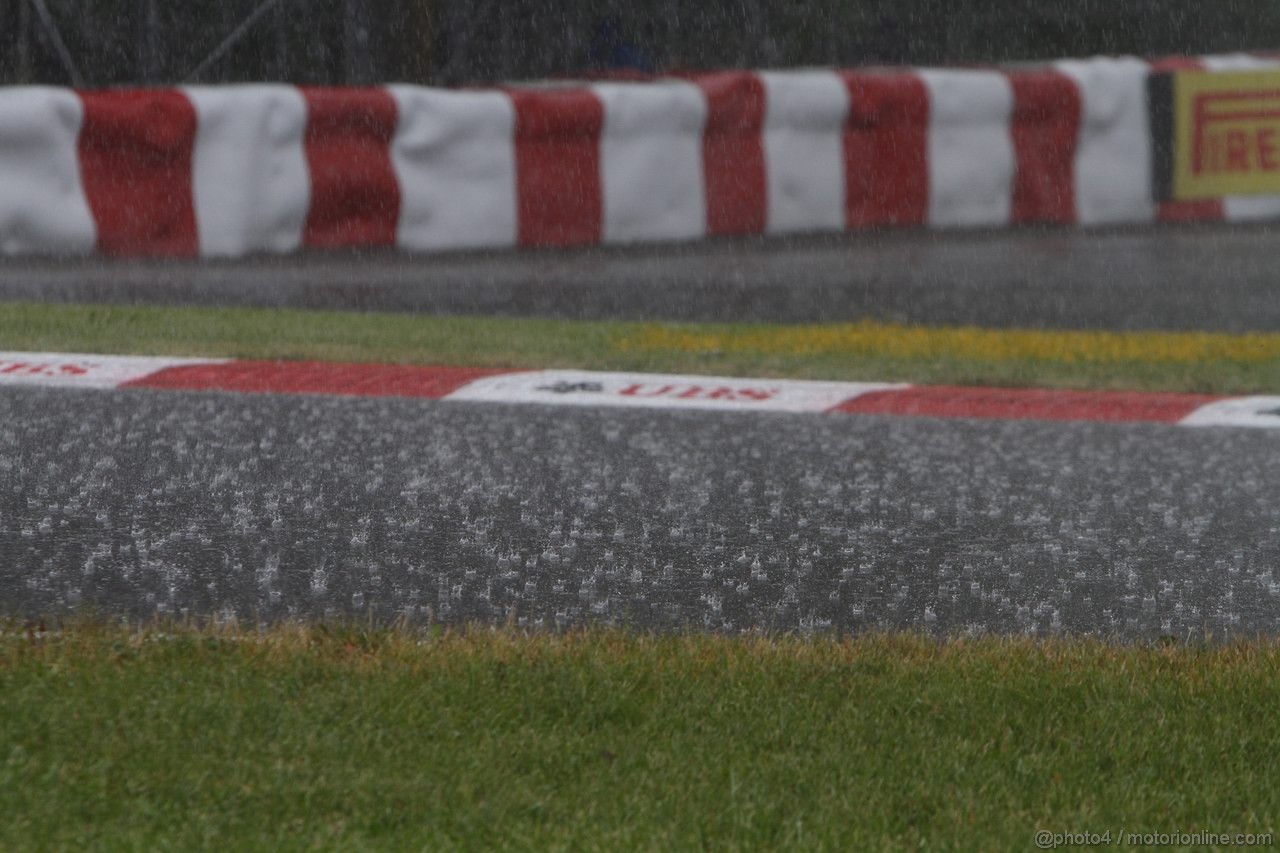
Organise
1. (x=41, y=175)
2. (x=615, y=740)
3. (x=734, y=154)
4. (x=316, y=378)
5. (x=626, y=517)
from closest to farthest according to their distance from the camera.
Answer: (x=615, y=740), (x=626, y=517), (x=316, y=378), (x=41, y=175), (x=734, y=154)

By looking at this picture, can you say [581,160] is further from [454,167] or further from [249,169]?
[249,169]

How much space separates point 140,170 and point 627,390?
4.57 m

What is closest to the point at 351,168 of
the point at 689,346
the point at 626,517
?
the point at 689,346

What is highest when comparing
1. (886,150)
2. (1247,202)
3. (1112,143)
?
(886,150)

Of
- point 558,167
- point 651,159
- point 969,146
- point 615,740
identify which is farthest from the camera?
point 969,146

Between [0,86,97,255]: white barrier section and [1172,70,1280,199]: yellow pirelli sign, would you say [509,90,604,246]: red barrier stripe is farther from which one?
[1172,70,1280,199]: yellow pirelli sign

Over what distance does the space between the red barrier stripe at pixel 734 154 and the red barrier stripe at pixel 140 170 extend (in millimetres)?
2669

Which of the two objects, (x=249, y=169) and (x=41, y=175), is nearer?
(x=41, y=175)

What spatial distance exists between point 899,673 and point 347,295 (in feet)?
21.4

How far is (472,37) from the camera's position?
12688 mm

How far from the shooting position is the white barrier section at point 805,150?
12266mm

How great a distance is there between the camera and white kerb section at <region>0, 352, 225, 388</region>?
6.90 meters

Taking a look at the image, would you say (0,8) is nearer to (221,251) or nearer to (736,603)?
(221,251)

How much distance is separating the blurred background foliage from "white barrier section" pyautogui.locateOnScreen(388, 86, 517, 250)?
97 centimetres
